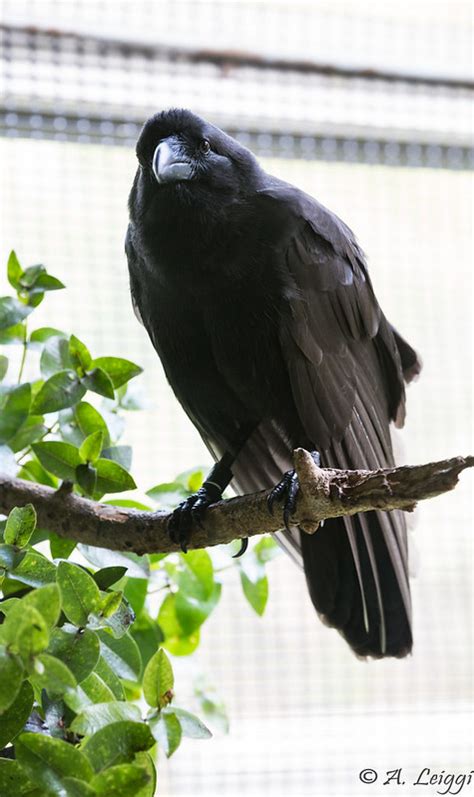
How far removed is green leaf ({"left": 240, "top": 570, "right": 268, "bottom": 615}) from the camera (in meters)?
1.50

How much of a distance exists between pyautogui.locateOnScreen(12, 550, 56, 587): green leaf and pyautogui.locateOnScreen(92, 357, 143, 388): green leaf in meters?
0.46

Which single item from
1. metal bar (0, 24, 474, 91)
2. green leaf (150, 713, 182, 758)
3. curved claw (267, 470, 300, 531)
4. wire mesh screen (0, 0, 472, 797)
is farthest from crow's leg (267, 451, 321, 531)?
metal bar (0, 24, 474, 91)

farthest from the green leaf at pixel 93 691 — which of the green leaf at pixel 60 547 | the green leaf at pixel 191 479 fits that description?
the green leaf at pixel 191 479

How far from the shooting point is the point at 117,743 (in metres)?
0.76

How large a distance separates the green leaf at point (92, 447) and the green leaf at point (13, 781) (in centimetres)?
54

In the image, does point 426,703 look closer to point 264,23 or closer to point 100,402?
point 100,402

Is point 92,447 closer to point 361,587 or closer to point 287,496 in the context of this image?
point 287,496

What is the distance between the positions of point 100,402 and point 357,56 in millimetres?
1492

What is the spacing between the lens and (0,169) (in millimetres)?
2725

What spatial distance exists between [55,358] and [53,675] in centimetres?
72

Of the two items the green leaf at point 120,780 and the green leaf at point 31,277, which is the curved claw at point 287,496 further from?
the green leaf at point 120,780

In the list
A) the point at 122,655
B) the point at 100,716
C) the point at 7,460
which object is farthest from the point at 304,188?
the point at 100,716

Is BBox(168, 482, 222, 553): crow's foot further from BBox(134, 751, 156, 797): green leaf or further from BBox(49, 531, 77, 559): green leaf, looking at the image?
BBox(134, 751, 156, 797): green leaf

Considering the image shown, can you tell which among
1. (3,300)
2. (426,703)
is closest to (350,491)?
(3,300)
